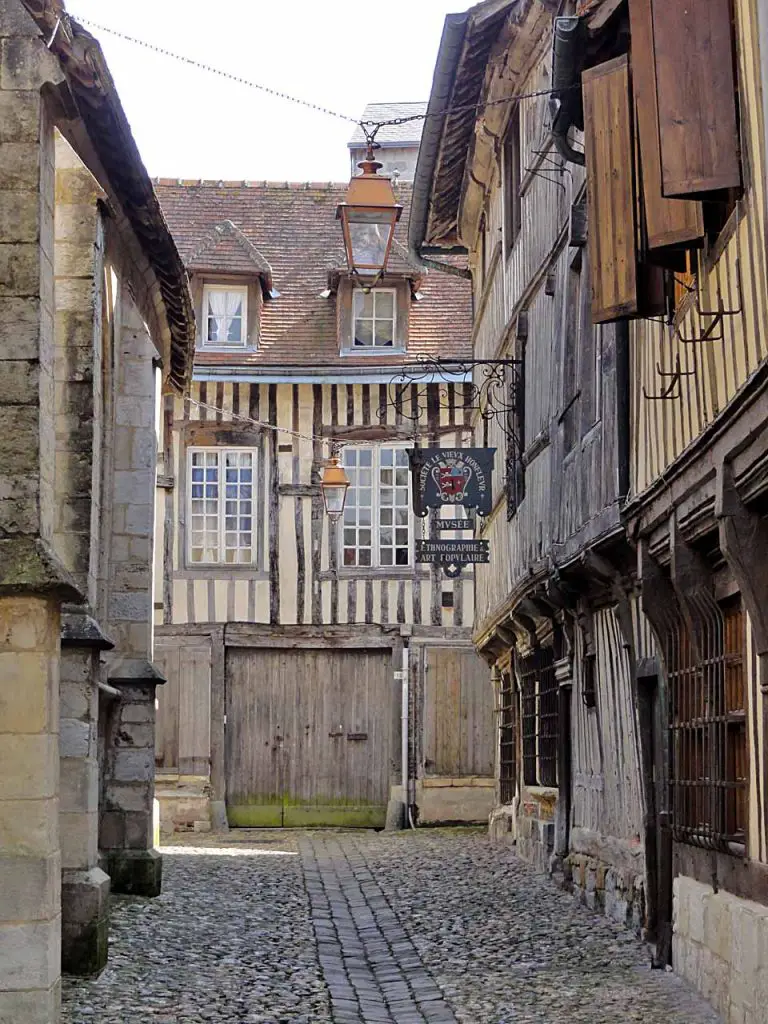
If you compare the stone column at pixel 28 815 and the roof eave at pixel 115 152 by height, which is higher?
the roof eave at pixel 115 152

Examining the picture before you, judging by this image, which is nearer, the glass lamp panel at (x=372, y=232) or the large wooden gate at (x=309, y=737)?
the glass lamp panel at (x=372, y=232)

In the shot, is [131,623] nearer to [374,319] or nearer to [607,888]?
[607,888]

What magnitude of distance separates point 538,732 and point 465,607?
5323 millimetres

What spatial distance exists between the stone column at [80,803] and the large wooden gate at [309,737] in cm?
1062

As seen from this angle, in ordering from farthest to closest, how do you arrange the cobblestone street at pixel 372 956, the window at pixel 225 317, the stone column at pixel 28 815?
1. the window at pixel 225 317
2. the cobblestone street at pixel 372 956
3. the stone column at pixel 28 815

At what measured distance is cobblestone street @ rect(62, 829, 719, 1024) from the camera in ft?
21.6

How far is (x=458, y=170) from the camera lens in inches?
592

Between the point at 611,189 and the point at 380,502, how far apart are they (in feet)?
38.4

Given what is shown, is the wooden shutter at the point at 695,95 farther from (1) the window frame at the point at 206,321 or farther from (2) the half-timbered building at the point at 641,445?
(1) the window frame at the point at 206,321

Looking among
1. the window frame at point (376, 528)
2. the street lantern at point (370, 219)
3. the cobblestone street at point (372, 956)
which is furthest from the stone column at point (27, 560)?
the window frame at point (376, 528)

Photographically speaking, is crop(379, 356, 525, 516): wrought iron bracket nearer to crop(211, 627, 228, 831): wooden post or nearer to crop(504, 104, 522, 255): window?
crop(504, 104, 522, 255): window

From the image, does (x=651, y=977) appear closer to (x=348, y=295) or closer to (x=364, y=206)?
(x=364, y=206)

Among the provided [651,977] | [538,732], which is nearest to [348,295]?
[538,732]

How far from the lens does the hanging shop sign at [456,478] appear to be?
1306cm
